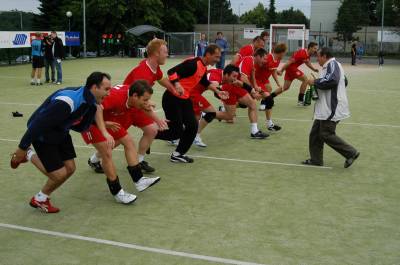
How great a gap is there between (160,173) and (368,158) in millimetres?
3473

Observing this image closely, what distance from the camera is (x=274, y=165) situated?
26.4 ft

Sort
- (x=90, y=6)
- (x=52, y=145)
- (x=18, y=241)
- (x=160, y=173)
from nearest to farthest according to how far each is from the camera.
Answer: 1. (x=18, y=241)
2. (x=52, y=145)
3. (x=160, y=173)
4. (x=90, y=6)

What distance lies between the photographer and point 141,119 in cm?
719

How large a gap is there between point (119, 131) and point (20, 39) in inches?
978

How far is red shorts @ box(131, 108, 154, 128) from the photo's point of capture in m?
7.07

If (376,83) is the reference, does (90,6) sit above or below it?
above

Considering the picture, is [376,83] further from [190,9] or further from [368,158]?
[190,9]

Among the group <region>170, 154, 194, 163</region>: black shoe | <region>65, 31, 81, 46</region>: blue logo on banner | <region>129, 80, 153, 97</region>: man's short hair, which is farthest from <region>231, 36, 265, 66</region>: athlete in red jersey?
<region>65, 31, 81, 46</region>: blue logo on banner

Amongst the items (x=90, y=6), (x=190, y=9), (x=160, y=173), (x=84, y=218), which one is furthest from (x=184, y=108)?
(x=190, y=9)

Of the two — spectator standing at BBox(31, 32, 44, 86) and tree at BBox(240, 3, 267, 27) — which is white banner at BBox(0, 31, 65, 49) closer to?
spectator standing at BBox(31, 32, 44, 86)

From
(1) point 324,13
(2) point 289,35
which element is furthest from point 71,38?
(1) point 324,13

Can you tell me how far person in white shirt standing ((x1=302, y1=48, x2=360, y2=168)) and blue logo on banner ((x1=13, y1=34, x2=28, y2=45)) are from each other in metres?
24.3

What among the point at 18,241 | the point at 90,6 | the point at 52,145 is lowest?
the point at 18,241

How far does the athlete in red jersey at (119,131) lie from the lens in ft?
19.4
